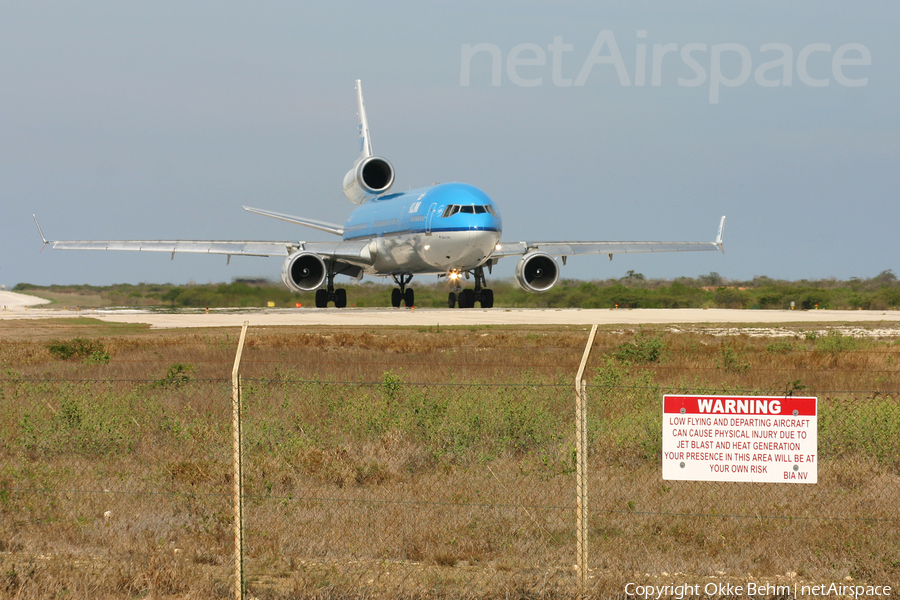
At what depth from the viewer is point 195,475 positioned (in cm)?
1012

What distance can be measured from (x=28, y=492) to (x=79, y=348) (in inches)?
573

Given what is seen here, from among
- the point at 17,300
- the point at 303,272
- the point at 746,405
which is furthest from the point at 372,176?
the point at 746,405

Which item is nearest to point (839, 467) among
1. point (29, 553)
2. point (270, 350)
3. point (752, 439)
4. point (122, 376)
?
point (752, 439)

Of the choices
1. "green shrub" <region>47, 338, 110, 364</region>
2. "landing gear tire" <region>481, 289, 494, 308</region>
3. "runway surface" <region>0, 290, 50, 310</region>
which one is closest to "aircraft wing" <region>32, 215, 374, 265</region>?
"landing gear tire" <region>481, 289, 494, 308</region>

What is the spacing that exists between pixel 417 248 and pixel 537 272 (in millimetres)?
6309

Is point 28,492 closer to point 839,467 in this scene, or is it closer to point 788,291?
point 839,467

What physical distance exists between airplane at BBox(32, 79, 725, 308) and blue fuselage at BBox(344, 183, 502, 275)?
0.14ft

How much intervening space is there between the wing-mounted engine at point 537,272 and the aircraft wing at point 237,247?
7.98m

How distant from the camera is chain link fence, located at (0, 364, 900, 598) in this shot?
7.36m

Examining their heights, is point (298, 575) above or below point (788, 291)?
below

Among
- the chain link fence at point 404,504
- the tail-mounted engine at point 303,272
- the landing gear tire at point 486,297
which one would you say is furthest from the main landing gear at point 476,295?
the chain link fence at point 404,504

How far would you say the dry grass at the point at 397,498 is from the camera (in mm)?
Answer: 7387

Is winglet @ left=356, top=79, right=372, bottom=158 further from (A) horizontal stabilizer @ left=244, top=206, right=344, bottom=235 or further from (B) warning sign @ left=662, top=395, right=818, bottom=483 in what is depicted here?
(B) warning sign @ left=662, top=395, right=818, bottom=483

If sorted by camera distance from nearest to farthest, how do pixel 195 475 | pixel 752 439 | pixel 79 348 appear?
pixel 752 439 < pixel 195 475 < pixel 79 348
